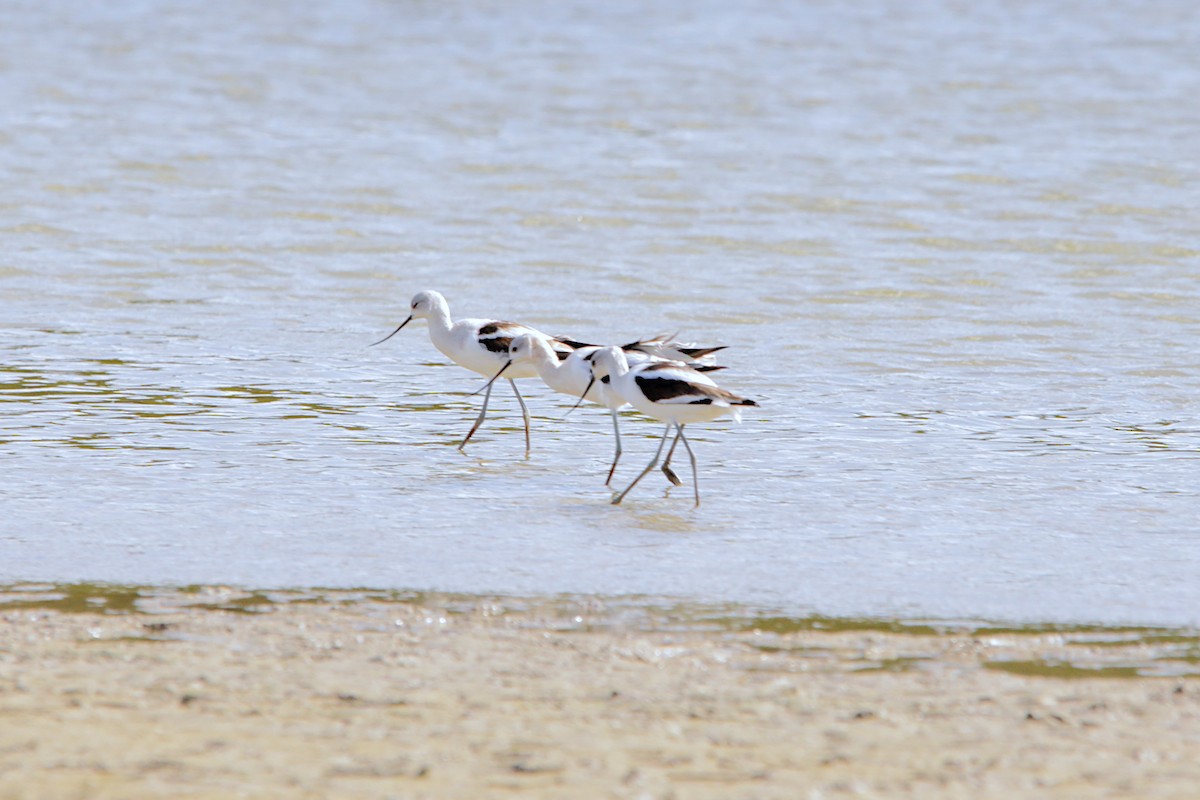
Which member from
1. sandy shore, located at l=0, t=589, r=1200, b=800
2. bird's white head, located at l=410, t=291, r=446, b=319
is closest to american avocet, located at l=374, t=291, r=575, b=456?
bird's white head, located at l=410, t=291, r=446, b=319

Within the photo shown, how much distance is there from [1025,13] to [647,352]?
72.6ft

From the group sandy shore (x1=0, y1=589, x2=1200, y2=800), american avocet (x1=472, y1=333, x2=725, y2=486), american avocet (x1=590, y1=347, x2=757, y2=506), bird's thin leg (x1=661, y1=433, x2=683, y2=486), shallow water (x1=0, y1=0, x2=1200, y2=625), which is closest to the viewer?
sandy shore (x1=0, y1=589, x2=1200, y2=800)

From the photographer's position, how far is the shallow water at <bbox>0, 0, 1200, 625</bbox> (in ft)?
20.5

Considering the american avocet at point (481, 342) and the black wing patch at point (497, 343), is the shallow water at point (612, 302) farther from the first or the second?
the black wing patch at point (497, 343)

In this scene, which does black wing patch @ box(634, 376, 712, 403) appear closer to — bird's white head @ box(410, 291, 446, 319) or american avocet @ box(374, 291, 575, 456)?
american avocet @ box(374, 291, 575, 456)

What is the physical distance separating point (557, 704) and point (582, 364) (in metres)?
3.36

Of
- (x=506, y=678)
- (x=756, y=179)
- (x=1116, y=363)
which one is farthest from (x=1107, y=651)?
(x=756, y=179)

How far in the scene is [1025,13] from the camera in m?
28.2

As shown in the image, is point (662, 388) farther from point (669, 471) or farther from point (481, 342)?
point (481, 342)

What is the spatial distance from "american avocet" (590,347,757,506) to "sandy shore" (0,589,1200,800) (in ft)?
5.35

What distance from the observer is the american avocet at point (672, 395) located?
277 inches

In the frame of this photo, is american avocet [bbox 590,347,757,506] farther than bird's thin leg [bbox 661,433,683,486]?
No

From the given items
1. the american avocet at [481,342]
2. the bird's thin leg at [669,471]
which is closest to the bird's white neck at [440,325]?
the american avocet at [481,342]

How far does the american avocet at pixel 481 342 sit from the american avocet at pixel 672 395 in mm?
1063
